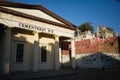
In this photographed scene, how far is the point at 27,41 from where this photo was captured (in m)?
18.4

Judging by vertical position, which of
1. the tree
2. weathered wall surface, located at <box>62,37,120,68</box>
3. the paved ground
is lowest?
the paved ground

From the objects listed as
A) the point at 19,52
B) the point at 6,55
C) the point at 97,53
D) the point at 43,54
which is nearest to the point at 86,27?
the point at 97,53

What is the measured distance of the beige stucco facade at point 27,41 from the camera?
14869mm

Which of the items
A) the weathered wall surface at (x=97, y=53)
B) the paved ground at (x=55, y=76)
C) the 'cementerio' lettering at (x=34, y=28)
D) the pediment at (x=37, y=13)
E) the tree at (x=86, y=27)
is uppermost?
the tree at (x=86, y=27)

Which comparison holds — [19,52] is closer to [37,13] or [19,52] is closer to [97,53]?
[37,13]

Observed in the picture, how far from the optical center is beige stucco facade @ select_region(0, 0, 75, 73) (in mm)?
14869

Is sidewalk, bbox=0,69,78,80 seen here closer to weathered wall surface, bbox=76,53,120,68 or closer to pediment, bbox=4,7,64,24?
pediment, bbox=4,7,64,24

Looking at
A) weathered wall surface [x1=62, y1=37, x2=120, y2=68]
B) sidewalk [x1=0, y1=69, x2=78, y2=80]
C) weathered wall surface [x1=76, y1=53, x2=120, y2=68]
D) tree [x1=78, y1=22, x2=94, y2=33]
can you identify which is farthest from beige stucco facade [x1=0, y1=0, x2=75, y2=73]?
tree [x1=78, y1=22, x2=94, y2=33]

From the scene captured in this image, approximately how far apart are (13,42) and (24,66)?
3129 mm

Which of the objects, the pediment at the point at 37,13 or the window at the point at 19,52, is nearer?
the pediment at the point at 37,13

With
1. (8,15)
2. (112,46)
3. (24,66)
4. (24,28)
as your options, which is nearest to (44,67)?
(24,66)

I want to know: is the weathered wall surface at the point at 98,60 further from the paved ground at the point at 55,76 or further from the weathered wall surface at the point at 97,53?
the paved ground at the point at 55,76

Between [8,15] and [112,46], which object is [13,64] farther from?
[112,46]

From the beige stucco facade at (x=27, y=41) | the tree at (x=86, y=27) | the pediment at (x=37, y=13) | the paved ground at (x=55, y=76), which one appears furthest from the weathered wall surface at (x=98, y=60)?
the tree at (x=86, y=27)
